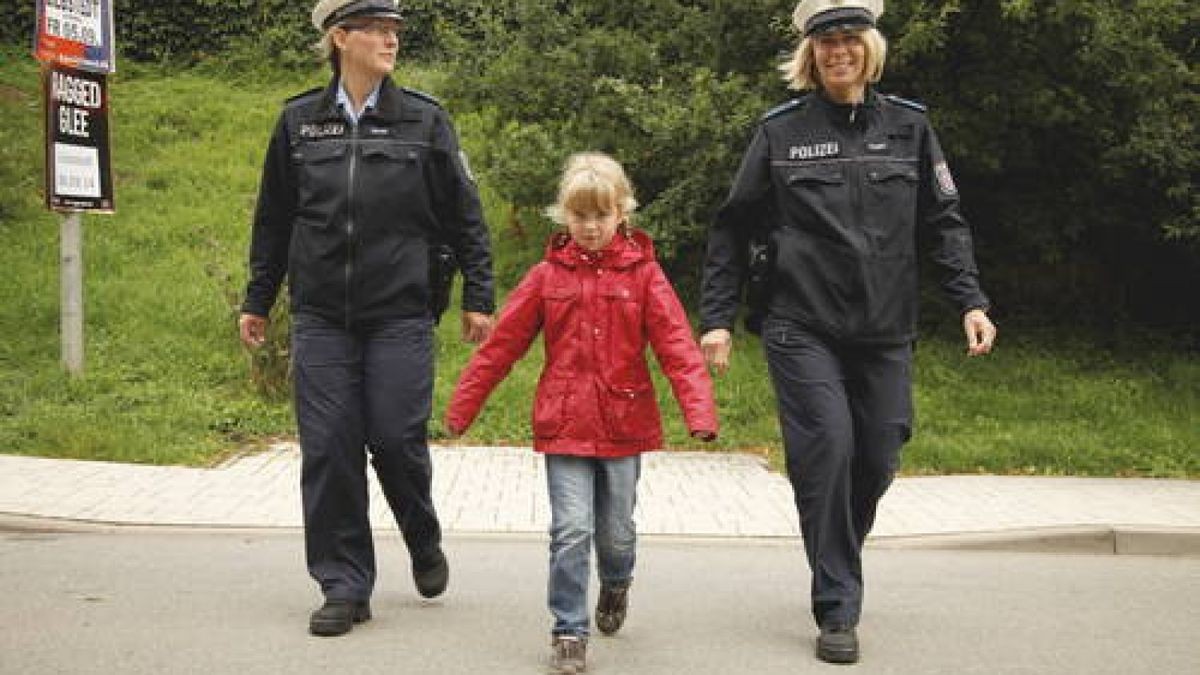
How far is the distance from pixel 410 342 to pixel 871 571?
2636mm

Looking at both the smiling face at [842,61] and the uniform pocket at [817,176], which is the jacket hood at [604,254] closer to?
the uniform pocket at [817,176]

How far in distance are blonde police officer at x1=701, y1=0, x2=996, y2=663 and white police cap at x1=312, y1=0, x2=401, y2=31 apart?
140 centimetres

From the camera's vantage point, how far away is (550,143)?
1308 centimetres

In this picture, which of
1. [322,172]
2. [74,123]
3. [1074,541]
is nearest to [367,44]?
[322,172]

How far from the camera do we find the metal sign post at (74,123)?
10.6m

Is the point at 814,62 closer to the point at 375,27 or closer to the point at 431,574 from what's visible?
the point at 375,27

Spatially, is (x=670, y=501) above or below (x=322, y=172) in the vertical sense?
below

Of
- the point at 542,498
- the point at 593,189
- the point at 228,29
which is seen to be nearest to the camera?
the point at 593,189

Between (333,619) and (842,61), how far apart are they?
8.60 ft

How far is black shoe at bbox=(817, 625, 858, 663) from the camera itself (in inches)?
197

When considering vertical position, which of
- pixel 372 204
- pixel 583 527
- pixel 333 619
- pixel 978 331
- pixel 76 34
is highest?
pixel 76 34

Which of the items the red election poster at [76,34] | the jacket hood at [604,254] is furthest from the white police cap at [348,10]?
the red election poster at [76,34]

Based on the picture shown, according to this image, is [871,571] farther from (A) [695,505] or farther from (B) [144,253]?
(B) [144,253]

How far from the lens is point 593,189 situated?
4.86m
